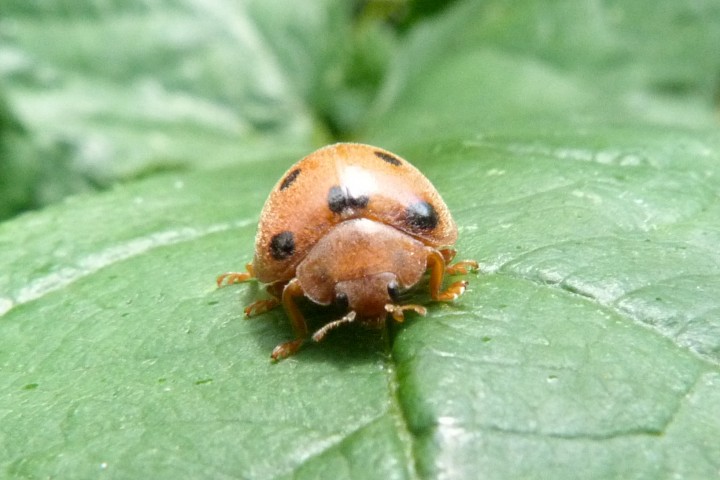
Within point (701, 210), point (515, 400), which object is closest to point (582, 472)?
point (515, 400)

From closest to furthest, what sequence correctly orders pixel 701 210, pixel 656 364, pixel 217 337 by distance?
pixel 656 364 → pixel 217 337 → pixel 701 210

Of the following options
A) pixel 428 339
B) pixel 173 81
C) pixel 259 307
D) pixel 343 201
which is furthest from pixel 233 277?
pixel 173 81

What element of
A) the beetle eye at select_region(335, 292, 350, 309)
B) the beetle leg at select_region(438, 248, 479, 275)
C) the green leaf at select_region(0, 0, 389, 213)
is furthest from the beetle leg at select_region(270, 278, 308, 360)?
the green leaf at select_region(0, 0, 389, 213)

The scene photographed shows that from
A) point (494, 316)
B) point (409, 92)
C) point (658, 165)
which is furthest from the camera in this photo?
point (409, 92)

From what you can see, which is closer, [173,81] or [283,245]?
[283,245]

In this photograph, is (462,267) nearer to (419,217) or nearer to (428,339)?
(419,217)

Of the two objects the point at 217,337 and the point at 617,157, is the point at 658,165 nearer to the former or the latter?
the point at 617,157

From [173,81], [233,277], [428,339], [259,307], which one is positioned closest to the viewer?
[428,339]
